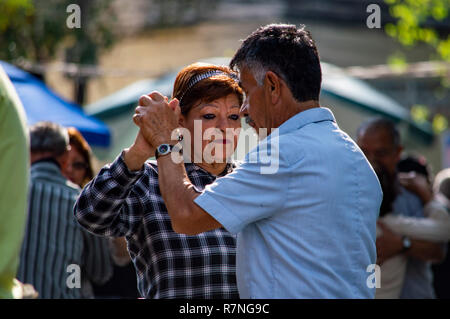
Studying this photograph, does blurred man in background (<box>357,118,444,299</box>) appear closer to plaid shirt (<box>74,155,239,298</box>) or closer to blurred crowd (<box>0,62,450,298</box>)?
blurred crowd (<box>0,62,450,298</box>)

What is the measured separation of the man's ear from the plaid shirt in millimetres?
535

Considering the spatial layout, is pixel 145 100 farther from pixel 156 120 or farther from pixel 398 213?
pixel 398 213

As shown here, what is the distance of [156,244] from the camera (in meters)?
2.31

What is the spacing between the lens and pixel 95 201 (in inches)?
86.8

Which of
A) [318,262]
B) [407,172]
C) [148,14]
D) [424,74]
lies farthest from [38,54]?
[318,262]

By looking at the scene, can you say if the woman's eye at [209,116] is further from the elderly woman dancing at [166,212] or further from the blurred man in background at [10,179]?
the blurred man in background at [10,179]

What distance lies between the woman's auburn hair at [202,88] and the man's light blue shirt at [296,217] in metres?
0.70

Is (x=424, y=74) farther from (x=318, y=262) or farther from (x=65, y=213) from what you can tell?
(x=318, y=262)

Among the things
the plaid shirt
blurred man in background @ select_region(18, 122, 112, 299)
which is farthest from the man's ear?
blurred man in background @ select_region(18, 122, 112, 299)

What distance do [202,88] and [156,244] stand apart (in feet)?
2.07

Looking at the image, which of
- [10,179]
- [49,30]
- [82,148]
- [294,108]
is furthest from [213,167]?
[49,30]

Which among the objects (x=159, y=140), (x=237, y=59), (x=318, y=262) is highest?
(x=237, y=59)

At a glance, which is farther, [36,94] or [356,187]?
[36,94]
